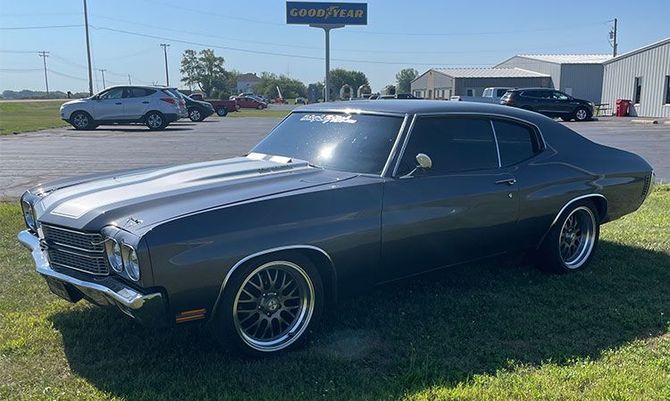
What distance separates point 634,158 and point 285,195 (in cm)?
371

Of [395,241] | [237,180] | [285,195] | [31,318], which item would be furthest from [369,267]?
[31,318]

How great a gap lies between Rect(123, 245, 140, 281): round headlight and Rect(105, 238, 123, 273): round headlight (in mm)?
62

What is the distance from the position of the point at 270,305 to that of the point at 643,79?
3496cm

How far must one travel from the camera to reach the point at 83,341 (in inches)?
147

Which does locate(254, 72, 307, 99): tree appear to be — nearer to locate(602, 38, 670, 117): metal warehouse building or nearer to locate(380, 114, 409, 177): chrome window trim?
locate(602, 38, 670, 117): metal warehouse building

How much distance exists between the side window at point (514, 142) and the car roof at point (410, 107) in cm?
11

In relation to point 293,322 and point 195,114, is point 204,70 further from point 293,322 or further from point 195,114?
point 293,322

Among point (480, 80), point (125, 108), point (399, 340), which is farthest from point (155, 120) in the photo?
point (480, 80)

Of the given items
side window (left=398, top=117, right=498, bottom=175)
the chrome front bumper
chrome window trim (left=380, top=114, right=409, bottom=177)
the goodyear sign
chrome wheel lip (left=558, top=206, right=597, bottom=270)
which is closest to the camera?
the chrome front bumper

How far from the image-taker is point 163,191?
11.9 feet

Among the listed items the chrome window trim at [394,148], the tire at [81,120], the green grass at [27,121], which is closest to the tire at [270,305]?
the chrome window trim at [394,148]

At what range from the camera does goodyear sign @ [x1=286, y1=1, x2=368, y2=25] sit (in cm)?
4616

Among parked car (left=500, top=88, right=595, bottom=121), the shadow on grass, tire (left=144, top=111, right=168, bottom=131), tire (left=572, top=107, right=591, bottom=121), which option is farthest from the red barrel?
the shadow on grass

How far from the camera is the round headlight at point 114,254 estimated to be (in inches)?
A: 125
